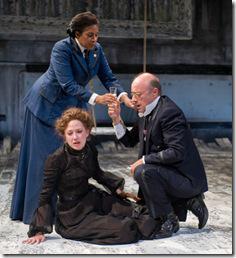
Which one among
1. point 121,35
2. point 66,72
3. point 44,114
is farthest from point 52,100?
point 121,35

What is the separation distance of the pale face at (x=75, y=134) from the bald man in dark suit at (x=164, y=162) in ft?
1.07

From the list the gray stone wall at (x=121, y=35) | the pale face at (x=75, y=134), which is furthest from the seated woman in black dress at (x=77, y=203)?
the gray stone wall at (x=121, y=35)

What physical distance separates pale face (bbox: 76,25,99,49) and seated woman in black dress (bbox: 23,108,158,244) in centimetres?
51

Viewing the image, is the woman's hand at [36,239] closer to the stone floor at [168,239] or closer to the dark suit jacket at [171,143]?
the stone floor at [168,239]

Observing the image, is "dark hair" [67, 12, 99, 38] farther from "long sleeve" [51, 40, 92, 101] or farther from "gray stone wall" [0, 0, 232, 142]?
"gray stone wall" [0, 0, 232, 142]

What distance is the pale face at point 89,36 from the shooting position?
3.62 m

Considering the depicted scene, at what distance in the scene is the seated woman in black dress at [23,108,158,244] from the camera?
133 inches

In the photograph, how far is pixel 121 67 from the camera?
818 cm

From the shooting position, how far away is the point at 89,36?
12.0 feet

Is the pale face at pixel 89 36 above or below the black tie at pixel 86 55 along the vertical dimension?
above

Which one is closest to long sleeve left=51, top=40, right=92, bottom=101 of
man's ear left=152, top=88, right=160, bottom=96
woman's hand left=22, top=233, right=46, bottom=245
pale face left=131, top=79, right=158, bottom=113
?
pale face left=131, top=79, right=158, bottom=113

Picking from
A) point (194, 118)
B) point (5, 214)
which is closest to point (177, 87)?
point (194, 118)

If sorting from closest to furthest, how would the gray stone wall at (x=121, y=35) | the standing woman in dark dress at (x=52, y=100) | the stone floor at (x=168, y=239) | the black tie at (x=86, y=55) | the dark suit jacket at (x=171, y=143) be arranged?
the stone floor at (x=168, y=239), the dark suit jacket at (x=171, y=143), the standing woman in dark dress at (x=52, y=100), the black tie at (x=86, y=55), the gray stone wall at (x=121, y=35)

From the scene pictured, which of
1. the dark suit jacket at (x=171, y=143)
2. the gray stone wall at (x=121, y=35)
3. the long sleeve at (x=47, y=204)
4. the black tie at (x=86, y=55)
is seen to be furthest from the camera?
the gray stone wall at (x=121, y=35)
